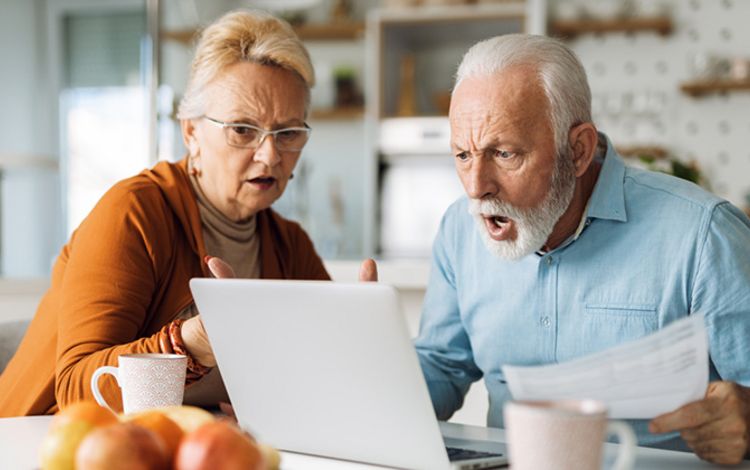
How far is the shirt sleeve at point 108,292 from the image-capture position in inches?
54.2

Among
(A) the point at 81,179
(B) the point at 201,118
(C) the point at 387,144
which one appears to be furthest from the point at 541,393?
(A) the point at 81,179

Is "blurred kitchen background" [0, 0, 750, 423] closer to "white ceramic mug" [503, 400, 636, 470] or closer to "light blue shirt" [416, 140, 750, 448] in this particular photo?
"light blue shirt" [416, 140, 750, 448]

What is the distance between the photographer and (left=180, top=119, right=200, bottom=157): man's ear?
1.80 meters

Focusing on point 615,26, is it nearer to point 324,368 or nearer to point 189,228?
point 189,228

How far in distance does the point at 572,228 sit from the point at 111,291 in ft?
2.54

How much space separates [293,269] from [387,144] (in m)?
3.14

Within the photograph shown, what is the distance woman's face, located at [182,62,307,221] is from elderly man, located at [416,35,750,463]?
391 mm

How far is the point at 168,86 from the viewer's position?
589 centimetres

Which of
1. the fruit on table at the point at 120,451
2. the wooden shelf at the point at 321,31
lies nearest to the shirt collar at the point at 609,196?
the fruit on table at the point at 120,451

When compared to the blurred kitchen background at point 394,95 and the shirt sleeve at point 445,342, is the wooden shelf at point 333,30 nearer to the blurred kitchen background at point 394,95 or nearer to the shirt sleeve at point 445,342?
the blurred kitchen background at point 394,95

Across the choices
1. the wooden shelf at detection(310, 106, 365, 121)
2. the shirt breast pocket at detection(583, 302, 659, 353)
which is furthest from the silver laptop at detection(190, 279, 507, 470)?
the wooden shelf at detection(310, 106, 365, 121)

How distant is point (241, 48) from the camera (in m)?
1.74

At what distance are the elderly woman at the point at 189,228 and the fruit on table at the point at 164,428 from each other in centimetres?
57

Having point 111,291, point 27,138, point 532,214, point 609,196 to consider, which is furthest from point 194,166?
point 27,138
